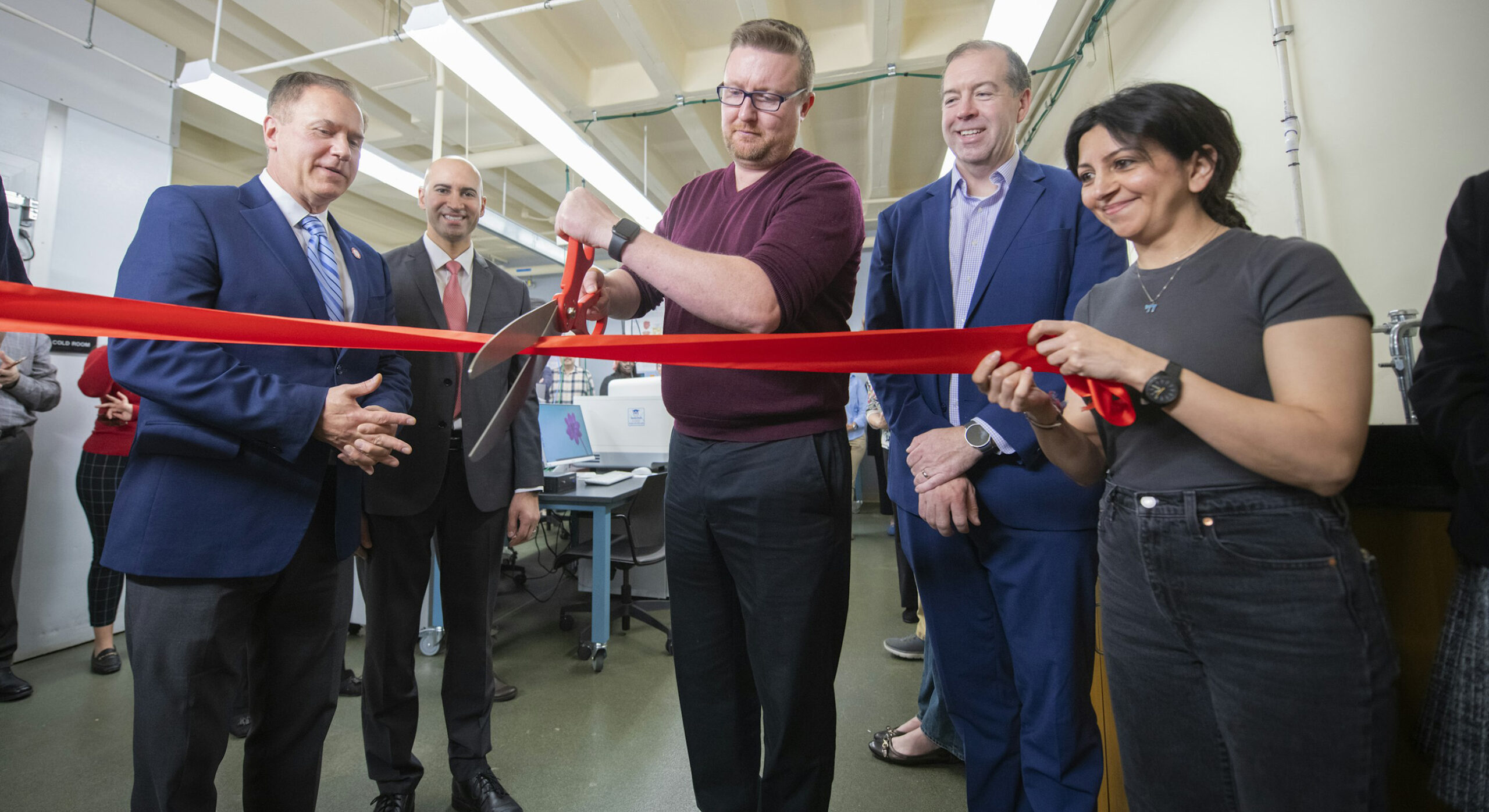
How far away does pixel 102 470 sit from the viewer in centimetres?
303

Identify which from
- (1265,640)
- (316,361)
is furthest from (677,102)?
(1265,640)

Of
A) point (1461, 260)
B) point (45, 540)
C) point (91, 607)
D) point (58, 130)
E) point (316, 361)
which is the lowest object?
point (91, 607)

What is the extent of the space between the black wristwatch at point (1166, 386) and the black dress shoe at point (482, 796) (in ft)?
6.57

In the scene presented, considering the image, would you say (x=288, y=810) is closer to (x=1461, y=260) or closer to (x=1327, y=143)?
(x=1461, y=260)

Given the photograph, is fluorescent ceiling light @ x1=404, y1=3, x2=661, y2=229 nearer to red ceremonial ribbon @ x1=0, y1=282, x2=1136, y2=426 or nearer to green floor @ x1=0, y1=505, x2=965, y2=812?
red ceremonial ribbon @ x1=0, y1=282, x2=1136, y2=426

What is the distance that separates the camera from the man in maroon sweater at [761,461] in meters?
1.06

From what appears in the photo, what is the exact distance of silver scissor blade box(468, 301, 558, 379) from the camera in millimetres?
994

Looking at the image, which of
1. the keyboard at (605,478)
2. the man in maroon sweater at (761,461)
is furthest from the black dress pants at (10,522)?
the man in maroon sweater at (761,461)

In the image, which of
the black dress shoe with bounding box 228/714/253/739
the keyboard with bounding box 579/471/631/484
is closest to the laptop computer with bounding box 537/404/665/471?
the keyboard with bounding box 579/471/631/484

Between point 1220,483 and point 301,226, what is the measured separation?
71.5 inches

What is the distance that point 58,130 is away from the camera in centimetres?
345

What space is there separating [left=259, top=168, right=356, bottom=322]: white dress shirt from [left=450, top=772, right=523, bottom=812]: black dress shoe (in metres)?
1.42

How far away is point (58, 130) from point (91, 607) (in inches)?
101

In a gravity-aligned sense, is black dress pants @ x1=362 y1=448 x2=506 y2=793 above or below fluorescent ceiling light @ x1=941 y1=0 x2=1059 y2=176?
below
